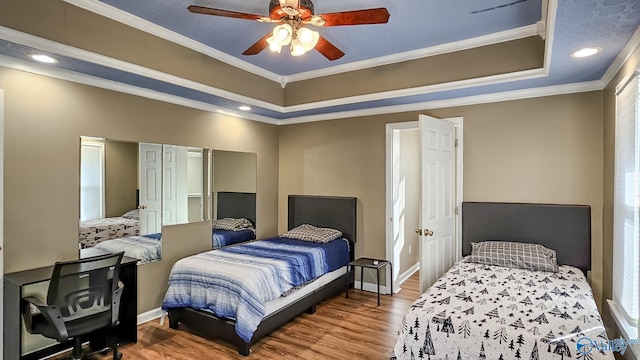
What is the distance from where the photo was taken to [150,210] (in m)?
3.61

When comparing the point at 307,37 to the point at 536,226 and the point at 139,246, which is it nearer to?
the point at 139,246

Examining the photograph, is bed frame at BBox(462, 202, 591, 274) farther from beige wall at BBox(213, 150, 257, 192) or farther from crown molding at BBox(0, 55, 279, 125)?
crown molding at BBox(0, 55, 279, 125)

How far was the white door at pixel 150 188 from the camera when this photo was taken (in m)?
3.55

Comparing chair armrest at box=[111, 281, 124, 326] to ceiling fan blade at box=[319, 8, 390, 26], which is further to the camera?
chair armrest at box=[111, 281, 124, 326]

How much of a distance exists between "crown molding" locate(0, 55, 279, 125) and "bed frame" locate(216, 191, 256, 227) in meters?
1.06

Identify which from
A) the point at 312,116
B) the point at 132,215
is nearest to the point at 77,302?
the point at 132,215

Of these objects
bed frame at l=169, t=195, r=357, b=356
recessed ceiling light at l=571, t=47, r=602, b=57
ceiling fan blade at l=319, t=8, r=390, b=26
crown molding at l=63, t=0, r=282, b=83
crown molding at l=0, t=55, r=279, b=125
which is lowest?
bed frame at l=169, t=195, r=357, b=356

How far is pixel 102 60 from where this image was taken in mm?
2754

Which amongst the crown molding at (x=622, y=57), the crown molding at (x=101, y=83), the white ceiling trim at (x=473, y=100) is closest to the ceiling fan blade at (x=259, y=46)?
the crown molding at (x=101, y=83)

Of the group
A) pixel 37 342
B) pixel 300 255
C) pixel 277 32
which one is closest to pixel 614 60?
pixel 277 32

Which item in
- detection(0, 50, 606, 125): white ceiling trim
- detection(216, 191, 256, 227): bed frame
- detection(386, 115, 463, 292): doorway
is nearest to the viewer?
detection(0, 50, 606, 125): white ceiling trim

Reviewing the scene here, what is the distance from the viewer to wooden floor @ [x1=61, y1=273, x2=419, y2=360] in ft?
9.53

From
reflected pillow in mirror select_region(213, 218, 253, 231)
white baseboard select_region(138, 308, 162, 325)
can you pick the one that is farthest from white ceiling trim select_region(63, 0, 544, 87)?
white baseboard select_region(138, 308, 162, 325)

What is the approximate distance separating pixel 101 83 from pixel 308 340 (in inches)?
119
